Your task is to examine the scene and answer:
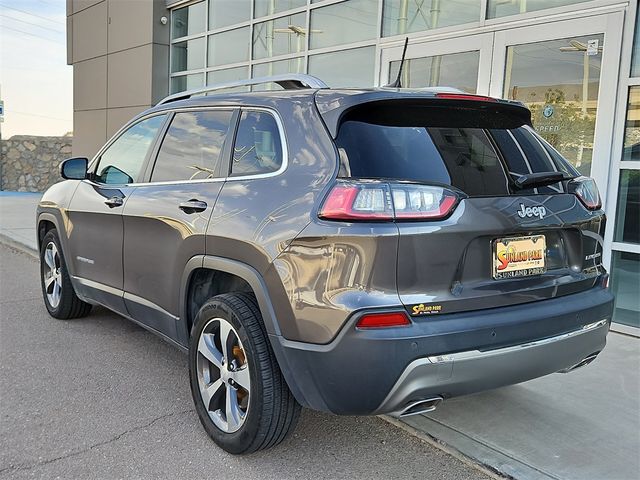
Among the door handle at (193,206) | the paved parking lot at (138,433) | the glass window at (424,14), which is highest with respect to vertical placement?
the glass window at (424,14)

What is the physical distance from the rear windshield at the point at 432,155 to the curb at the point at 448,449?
1358mm

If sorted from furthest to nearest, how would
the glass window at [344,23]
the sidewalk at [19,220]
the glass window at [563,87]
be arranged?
the sidewalk at [19,220], the glass window at [344,23], the glass window at [563,87]

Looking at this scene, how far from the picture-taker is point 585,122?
5625 mm

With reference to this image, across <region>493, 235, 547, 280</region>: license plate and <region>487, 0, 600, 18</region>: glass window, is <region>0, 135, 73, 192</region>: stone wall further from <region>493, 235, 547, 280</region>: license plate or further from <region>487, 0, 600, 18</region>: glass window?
<region>493, 235, 547, 280</region>: license plate

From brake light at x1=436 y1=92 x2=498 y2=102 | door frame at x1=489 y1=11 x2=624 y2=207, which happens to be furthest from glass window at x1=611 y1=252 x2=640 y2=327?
brake light at x1=436 y1=92 x2=498 y2=102

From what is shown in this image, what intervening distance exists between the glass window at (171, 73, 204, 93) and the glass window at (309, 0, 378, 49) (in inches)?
140

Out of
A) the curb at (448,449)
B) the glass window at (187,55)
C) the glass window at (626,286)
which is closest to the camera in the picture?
the curb at (448,449)

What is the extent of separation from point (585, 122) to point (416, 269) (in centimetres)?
395

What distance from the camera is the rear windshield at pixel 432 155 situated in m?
2.62

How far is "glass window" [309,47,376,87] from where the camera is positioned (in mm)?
8266

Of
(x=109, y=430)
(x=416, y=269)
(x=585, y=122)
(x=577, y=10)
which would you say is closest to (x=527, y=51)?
(x=577, y=10)

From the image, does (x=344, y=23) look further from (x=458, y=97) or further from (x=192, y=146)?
(x=458, y=97)

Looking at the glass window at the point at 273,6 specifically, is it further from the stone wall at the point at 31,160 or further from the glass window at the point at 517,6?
the stone wall at the point at 31,160

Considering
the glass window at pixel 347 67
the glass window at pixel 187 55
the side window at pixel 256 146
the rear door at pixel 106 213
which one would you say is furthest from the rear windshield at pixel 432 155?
the glass window at pixel 187 55
